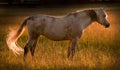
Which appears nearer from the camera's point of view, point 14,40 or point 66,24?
point 66,24

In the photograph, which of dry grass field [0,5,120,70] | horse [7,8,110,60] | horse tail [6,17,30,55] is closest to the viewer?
dry grass field [0,5,120,70]

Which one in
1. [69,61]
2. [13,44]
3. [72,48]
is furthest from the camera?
[13,44]

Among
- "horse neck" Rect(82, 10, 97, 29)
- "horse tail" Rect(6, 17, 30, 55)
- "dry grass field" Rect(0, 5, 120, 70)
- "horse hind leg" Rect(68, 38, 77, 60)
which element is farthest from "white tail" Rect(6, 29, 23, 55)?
"horse neck" Rect(82, 10, 97, 29)

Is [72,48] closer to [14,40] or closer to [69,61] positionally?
[69,61]

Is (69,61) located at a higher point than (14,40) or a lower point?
lower

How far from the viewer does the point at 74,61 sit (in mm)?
10844

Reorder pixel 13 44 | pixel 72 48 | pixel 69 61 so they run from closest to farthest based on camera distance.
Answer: pixel 69 61, pixel 72 48, pixel 13 44

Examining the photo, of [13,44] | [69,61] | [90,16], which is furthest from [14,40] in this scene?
[90,16]

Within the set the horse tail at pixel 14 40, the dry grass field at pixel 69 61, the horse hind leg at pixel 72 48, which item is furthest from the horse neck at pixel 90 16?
the horse tail at pixel 14 40

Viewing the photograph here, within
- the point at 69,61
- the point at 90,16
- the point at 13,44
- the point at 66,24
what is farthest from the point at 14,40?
the point at 90,16

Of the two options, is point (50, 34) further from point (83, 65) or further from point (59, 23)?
point (83, 65)

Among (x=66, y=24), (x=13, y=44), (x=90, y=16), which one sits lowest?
(x=13, y=44)

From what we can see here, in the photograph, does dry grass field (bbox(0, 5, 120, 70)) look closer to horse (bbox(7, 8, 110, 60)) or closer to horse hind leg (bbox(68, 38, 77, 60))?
horse hind leg (bbox(68, 38, 77, 60))

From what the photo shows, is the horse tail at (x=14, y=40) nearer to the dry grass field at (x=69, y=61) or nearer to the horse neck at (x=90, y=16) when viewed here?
the dry grass field at (x=69, y=61)
